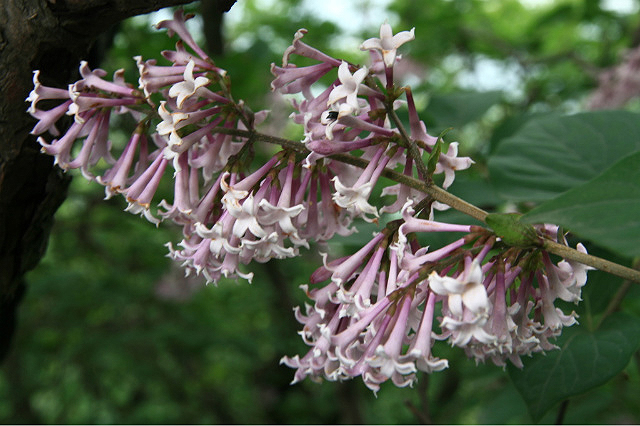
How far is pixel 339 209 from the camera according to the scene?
1.28 metres

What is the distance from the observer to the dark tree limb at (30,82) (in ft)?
3.85

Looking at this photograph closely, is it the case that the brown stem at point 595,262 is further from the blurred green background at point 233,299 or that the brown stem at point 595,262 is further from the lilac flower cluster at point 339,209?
the blurred green background at point 233,299

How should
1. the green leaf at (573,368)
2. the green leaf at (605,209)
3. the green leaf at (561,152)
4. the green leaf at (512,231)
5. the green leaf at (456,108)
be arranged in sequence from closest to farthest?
the green leaf at (605,209), the green leaf at (512,231), the green leaf at (573,368), the green leaf at (561,152), the green leaf at (456,108)

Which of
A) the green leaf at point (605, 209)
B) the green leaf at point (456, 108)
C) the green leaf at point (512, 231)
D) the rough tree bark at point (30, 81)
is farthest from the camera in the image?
the green leaf at point (456, 108)

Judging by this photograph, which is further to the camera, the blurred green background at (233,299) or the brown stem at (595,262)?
the blurred green background at (233,299)

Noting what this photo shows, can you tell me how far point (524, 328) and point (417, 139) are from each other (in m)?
0.45

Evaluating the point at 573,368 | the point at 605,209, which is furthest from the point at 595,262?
the point at 573,368

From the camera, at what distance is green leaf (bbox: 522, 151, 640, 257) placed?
82 centimetres

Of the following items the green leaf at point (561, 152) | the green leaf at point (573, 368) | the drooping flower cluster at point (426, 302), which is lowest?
the green leaf at point (573, 368)

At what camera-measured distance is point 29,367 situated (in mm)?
4957

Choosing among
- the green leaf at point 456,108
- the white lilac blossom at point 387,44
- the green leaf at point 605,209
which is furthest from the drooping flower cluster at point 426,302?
the green leaf at point 456,108

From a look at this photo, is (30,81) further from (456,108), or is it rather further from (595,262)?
(456,108)

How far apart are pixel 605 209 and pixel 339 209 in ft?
1.91

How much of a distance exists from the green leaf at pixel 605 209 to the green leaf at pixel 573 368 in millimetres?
619
